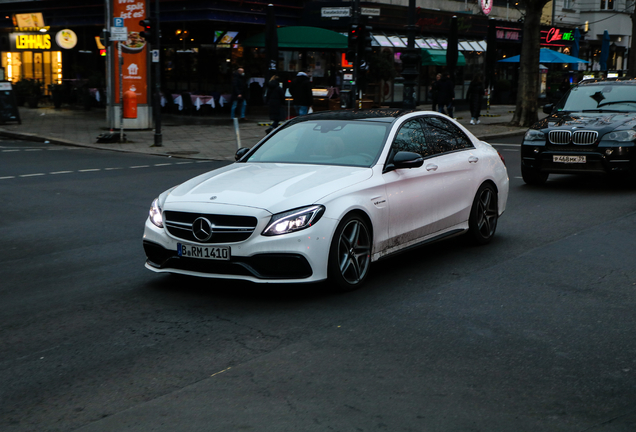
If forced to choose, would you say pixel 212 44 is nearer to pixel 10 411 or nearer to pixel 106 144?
pixel 106 144

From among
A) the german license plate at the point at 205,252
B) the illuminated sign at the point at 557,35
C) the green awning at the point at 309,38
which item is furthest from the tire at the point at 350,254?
the illuminated sign at the point at 557,35

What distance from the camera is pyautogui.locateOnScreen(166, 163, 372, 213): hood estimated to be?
20.0 ft

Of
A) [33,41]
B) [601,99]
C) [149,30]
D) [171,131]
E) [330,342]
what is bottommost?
[330,342]

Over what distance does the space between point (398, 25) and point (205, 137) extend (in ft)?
45.4

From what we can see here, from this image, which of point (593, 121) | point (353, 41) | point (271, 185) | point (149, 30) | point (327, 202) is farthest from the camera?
point (353, 41)

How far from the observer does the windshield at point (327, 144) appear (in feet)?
23.3

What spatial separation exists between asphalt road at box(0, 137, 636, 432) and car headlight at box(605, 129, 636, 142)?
14.4 feet

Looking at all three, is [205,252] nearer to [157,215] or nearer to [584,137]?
[157,215]

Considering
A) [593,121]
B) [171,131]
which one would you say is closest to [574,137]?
[593,121]

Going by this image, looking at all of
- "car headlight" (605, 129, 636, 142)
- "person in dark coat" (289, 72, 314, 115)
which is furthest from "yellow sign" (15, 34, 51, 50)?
"car headlight" (605, 129, 636, 142)

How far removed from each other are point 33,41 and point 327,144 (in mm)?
36437

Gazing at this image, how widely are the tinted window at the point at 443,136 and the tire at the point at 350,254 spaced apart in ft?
5.45

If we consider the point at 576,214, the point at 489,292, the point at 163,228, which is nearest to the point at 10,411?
the point at 163,228

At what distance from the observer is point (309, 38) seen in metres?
29.4
